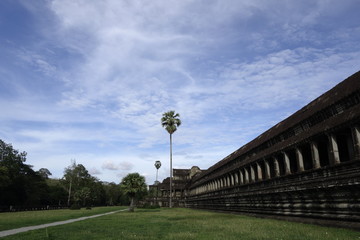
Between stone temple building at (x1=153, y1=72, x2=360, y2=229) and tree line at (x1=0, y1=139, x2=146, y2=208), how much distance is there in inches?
1137

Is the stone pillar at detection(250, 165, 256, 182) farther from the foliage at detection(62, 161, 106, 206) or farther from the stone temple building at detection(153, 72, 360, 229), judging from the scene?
the foliage at detection(62, 161, 106, 206)

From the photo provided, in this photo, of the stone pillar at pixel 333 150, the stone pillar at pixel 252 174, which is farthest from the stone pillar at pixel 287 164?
the stone pillar at pixel 252 174

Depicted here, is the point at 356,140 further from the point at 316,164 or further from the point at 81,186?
the point at 81,186

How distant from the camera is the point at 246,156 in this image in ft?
94.4

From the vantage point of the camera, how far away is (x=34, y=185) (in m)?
66.0

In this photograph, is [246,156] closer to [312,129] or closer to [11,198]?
[312,129]

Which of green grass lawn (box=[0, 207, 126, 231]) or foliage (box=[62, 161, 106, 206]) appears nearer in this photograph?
green grass lawn (box=[0, 207, 126, 231])

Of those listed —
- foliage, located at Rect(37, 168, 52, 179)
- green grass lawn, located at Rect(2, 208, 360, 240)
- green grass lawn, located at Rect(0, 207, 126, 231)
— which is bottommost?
green grass lawn, located at Rect(0, 207, 126, 231)

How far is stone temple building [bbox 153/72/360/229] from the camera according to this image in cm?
1231

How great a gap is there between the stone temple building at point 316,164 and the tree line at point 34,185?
28.9m

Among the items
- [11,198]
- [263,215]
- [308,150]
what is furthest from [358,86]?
[11,198]

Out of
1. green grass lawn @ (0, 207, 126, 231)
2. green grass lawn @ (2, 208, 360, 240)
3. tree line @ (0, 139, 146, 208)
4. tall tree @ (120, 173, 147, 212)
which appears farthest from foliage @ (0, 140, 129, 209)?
green grass lawn @ (2, 208, 360, 240)

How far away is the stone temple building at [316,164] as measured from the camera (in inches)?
485

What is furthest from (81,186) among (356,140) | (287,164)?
(356,140)
